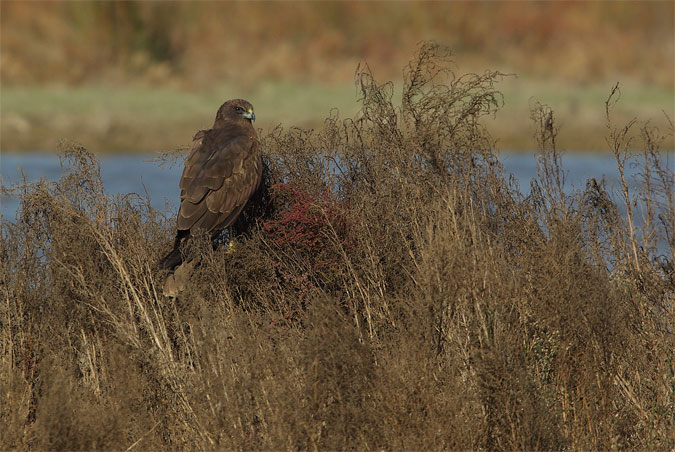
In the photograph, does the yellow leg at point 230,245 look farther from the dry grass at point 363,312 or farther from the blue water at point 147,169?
the blue water at point 147,169

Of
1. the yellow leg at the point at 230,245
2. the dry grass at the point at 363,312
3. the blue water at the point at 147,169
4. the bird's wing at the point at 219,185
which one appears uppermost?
the blue water at the point at 147,169

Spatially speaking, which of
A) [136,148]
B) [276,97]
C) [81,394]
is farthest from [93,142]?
[81,394]

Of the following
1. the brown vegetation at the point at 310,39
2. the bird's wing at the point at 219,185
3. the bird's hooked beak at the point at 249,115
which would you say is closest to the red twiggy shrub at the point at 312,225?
the bird's wing at the point at 219,185

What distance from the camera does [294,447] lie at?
185 inches

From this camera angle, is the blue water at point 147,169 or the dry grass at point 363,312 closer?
the dry grass at point 363,312

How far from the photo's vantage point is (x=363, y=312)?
5.79 meters

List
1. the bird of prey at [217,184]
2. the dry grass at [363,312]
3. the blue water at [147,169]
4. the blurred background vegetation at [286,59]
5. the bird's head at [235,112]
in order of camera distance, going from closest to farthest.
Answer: the dry grass at [363,312] < the bird of prey at [217,184] < the bird's head at [235,112] < the blue water at [147,169] < the blurred background vegetation at [286,59]

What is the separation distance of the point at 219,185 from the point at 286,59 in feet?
68.6

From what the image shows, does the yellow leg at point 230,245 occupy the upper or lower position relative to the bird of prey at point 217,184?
lower

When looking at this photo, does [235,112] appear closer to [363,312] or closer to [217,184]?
[217,184]

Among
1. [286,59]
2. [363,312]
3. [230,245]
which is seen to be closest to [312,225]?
[363,312]

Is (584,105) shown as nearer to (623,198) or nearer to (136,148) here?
(136,148)

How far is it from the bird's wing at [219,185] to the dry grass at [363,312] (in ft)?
0.69

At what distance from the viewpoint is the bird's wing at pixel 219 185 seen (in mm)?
6614
